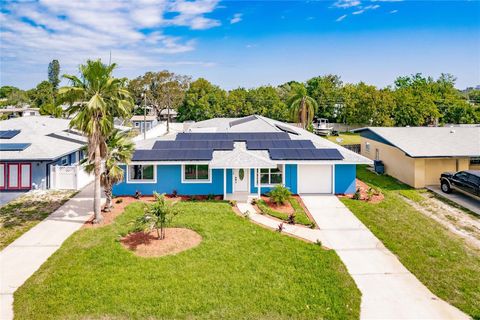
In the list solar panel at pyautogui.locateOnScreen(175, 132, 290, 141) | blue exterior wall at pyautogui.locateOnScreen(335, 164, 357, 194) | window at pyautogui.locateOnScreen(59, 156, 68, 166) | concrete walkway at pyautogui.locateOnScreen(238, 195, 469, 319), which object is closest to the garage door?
blue exterior wall at pyautogui.locateOnScreen(335, 164, 357, 194)

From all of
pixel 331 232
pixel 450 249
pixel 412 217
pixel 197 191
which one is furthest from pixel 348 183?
pixel 197 191

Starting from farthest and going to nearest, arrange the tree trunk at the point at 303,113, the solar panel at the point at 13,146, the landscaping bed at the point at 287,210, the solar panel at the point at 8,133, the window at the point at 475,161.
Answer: the tree trunk at the point at 303,113, the solar panel at the point at 8,133, the window at the point at 475,161, the solar panel at the point at 13,146, the landscaping bed at the point at 287,210

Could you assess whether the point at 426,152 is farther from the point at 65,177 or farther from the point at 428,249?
the point at 65,177

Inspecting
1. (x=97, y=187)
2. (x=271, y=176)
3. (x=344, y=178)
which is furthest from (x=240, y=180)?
(x=97, y=187)

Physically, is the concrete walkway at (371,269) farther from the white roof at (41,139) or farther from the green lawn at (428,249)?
the white roof at (41,139)

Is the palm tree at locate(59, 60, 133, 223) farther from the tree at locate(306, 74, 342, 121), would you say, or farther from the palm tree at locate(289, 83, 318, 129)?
the tree at locate(306, 74, 342, 121)

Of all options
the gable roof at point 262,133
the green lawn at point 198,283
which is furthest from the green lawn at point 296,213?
the gable roof at point 262,133
